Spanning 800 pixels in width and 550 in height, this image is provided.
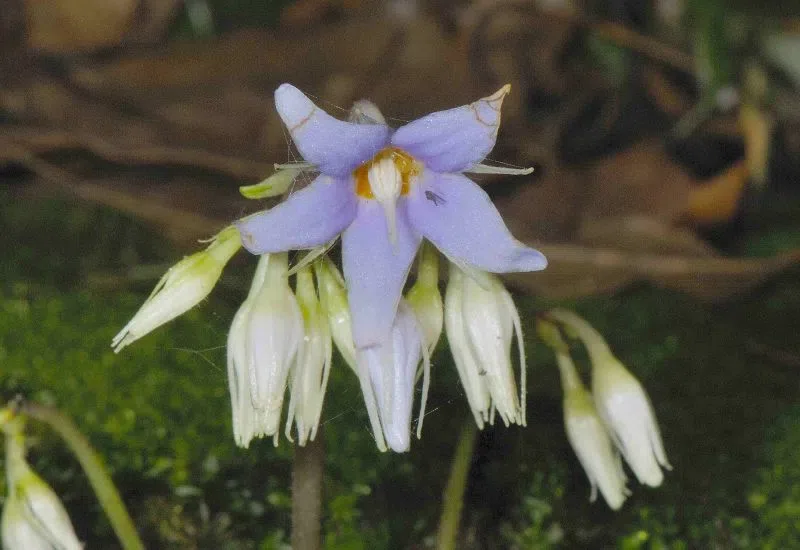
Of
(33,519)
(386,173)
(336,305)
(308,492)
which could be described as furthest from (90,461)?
(386,173)

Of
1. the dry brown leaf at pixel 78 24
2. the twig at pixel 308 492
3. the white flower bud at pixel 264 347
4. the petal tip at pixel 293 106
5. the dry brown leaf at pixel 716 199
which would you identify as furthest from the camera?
the dry brown leaf at pixel 78 24

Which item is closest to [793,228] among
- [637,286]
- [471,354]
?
[637,286]

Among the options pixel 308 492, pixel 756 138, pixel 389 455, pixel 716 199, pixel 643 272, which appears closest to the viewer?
pixel 308 492

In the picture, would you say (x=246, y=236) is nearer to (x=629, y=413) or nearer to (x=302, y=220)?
(x=302, y=220)

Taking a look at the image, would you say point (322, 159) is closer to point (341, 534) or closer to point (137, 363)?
point (341, 534)

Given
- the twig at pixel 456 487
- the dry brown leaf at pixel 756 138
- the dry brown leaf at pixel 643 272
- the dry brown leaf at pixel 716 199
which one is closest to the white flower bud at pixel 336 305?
the twig at pixel 456 487

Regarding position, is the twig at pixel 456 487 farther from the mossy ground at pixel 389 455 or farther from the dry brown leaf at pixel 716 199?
the dry brown leaf at pixel 716 199
